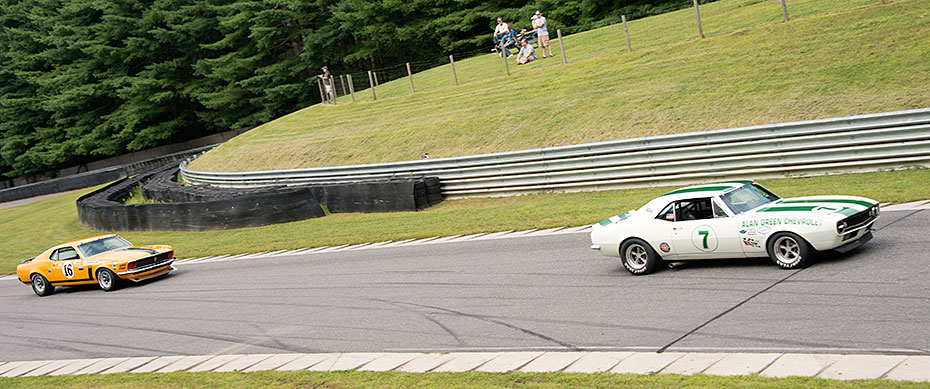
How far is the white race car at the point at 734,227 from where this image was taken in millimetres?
8969

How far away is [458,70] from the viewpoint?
38.6m

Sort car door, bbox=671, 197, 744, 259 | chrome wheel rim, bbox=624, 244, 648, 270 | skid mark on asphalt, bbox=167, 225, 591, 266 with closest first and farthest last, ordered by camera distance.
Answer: car door, bbox=671, 197, 744, 259, chrome wheel rim, bbox=624, 244, 648, 270, skid mark on asphalt, bbox=167, 225, 591, 266

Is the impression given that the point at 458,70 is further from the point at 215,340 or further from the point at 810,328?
the point at 810,328

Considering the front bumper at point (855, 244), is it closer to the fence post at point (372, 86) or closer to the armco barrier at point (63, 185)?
the fence post at point (372, 86)

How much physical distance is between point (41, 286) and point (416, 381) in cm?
1362

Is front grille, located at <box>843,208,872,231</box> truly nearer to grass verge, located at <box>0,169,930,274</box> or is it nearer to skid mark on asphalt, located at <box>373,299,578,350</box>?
grass verge, located at <box>0,169,930,274</box>

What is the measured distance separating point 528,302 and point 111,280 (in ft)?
35.1

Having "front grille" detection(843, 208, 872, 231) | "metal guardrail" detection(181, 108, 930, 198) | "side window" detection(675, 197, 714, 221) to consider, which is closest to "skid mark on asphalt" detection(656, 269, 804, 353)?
"front grille" detection(843, 208, 872, 231)

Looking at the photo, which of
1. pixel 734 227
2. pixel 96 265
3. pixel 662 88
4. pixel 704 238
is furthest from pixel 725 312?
pixel 662 88

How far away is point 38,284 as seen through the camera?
17.5m

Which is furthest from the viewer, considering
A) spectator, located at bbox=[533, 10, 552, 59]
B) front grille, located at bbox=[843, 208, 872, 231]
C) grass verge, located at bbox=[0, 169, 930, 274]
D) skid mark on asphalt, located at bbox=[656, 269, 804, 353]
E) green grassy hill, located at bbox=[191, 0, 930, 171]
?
spectator, located at bbox=[533, 10, 552, 59]

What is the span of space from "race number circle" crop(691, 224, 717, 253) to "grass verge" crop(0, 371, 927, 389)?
3761mm

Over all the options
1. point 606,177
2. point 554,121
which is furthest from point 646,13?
point 606,177

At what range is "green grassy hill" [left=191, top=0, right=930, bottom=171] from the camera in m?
17.9
